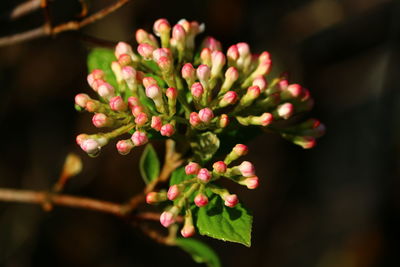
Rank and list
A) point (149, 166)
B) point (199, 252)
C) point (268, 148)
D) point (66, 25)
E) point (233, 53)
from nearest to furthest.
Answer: point (233, 53) < point (149, 166) < point (66, 25) < point (199, 252) < point (268, 148)

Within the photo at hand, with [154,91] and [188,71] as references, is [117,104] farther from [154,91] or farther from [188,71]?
[188,71]

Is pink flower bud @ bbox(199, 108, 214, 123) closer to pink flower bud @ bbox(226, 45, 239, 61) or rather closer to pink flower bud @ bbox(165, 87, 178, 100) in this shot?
pink flower bud @ bbox(165, 87, 178, 100)

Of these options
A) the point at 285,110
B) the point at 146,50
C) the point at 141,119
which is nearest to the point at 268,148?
the point at 285,110

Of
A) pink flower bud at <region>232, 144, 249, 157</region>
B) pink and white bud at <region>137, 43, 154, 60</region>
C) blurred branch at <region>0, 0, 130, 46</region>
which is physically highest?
blurred branch at <region>0, 0, 130, 46</region>

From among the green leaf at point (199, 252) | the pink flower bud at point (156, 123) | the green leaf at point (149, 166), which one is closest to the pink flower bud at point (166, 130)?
the pink flower bud at point (156, 123)

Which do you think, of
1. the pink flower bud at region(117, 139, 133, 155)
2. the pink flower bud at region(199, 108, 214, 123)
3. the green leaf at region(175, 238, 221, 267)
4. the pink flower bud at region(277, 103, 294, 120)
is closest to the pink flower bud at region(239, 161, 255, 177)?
the pink flower bud at region(199, 108, 214, 123)

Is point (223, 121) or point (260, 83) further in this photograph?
point (260, 83)
